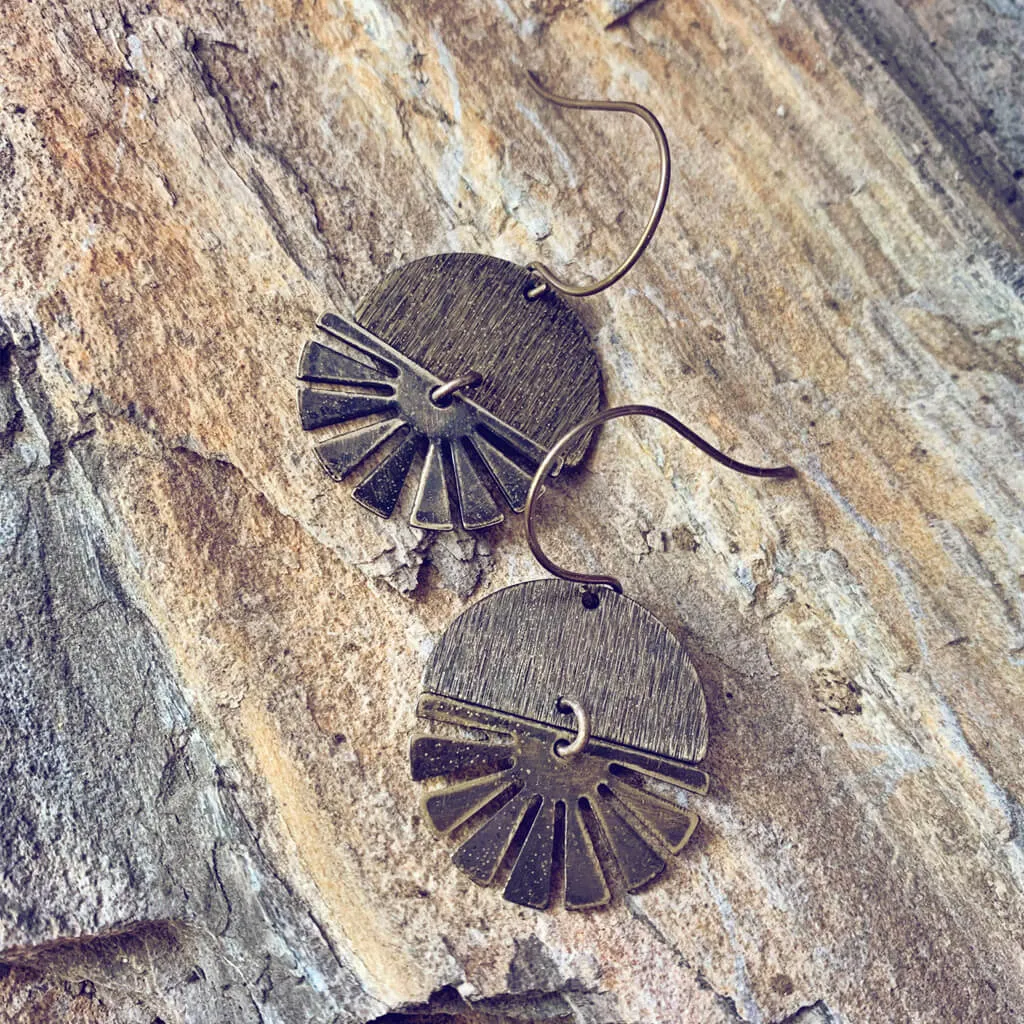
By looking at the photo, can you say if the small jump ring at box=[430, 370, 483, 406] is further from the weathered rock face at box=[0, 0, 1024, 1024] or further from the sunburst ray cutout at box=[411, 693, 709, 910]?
the sunburst ray cutout at box=[411, 693, 709, 910]

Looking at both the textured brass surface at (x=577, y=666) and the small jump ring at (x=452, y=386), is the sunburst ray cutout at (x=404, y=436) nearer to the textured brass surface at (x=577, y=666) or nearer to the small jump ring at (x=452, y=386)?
the small jump ring at (x=452, y=386)

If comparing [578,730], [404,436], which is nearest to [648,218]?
[404,436]

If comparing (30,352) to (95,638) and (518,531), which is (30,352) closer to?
(95,638)

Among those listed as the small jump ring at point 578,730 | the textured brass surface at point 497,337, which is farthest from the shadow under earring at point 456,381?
the small jump ring at point 578,730

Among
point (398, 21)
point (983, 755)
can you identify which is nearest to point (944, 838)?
point (983, 755)

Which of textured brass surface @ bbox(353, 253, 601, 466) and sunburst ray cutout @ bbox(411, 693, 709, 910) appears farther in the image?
textured brass surface @ bbox(353, 253, 601, 466)

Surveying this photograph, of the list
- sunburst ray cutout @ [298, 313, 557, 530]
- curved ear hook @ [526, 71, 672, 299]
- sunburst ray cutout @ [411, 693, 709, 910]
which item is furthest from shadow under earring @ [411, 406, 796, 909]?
curved ear hook @ [526, 71, 672, 299]
